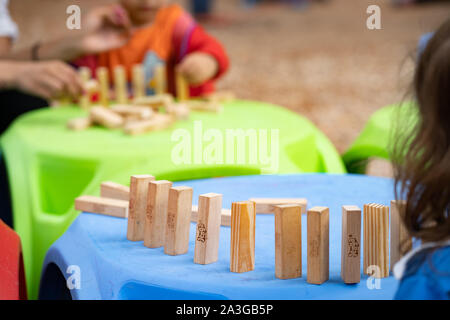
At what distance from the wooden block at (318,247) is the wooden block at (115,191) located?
34cm

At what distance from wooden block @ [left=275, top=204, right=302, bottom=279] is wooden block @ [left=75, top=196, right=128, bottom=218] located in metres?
0.27

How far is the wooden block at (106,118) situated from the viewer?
1.26 meters

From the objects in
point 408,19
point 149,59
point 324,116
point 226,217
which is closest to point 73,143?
point 226,217

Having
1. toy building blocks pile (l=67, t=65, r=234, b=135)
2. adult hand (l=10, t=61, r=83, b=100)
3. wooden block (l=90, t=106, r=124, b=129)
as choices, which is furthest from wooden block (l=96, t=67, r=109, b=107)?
wooden block (l=90, t=106, r=124, b=129)

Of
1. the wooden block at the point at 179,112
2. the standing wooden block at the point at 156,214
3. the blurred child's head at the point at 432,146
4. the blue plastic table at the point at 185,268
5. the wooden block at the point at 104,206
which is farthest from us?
the wooden block at the point at 179,112

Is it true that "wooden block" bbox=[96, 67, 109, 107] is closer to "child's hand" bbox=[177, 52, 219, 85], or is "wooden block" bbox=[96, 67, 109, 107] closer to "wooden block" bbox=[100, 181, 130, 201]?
"child's hand" bbox=[177, 52, 219, 85]

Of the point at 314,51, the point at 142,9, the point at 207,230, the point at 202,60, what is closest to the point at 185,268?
the point at 207,230

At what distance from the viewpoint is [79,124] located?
1.27 m

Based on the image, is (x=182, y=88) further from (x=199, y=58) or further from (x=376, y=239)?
(x=376, y=239)

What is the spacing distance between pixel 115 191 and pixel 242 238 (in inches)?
11.8

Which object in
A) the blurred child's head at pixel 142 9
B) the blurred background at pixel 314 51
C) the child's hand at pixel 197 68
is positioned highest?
the blurred child's head at pixel 142 9

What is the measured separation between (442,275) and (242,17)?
6.38 meters

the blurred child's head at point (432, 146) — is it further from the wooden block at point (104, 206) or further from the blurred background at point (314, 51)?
the blurred background at point (314, 51)

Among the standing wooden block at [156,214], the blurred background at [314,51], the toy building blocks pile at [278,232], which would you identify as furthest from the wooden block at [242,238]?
the blurred background at [314,51]
